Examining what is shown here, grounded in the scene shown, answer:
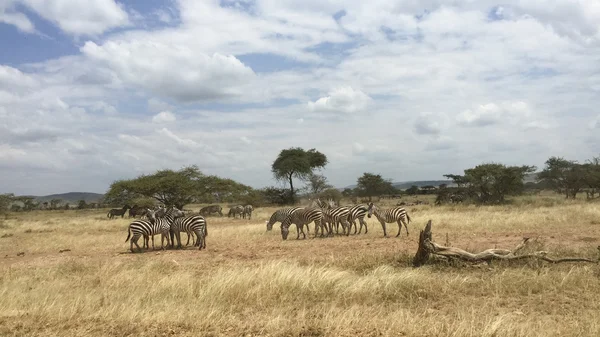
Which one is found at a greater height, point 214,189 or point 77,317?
point 214,189

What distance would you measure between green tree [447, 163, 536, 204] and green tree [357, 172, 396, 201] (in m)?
22.5

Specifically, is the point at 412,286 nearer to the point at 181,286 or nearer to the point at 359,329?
the point at 359,329

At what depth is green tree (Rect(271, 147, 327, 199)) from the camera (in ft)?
203

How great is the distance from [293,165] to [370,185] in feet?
40.0

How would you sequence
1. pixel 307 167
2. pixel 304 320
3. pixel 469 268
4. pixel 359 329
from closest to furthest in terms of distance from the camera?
pixel 359 329, pixel 304 320, pixel 469 268, pixel 307 167

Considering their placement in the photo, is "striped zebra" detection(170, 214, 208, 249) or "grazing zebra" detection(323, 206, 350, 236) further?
"grazing zebra" detection(323, 206, 350, 236)

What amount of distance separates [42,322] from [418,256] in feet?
25.5

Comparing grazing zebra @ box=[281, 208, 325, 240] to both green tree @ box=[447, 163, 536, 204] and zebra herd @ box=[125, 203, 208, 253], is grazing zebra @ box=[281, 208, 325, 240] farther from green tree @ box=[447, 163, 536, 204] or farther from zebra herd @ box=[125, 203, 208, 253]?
green tree @ box=[447, 163, 536, 204]

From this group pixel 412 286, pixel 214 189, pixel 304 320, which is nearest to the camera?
pixel 304 320

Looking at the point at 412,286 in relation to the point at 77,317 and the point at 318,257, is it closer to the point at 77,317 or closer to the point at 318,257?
the point at 318,257

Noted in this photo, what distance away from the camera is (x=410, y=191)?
81.5m

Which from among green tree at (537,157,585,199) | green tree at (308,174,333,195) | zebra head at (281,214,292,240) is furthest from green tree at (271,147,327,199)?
zebra head at (281,214,292,240)

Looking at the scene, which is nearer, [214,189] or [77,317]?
[77,317]

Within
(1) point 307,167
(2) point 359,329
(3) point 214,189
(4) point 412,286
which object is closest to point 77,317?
(2) point 359,329
